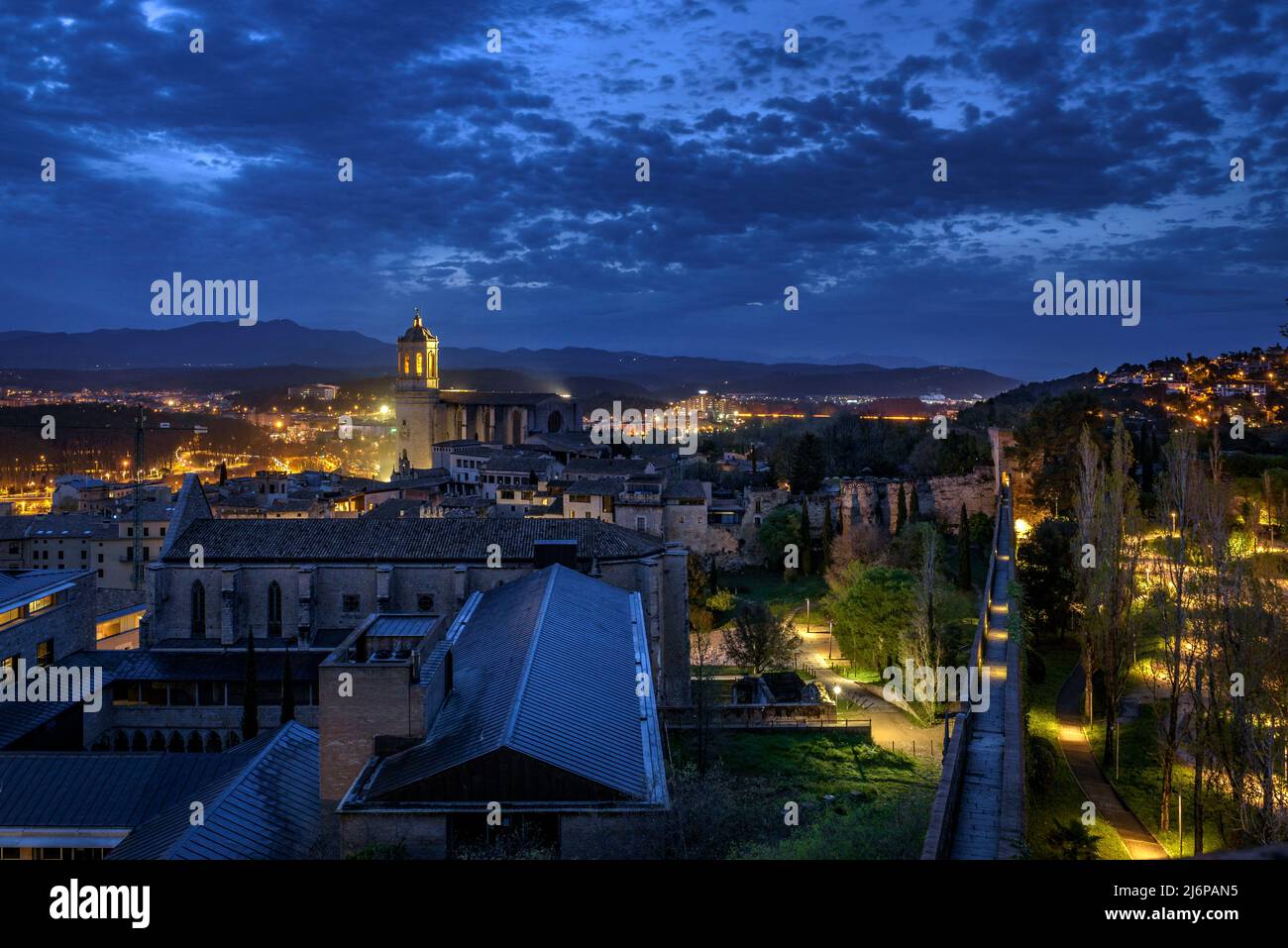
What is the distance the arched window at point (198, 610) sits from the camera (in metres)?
24.2

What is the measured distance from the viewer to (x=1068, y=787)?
61.3ft

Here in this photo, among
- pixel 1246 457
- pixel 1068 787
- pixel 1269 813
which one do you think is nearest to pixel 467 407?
pixel 1246 457

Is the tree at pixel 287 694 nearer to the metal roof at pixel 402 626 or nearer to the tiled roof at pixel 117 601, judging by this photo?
the metal roof at pixel 402 626

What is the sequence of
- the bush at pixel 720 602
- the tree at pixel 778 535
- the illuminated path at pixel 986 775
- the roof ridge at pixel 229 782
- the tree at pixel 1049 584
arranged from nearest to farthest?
1. the roof ridge at pixel 229 782
2. the illuminated path at pixel 986 775
3. the tree at pixel 1049 584
4. the bush at pixel 720 602
5. the tree at pixel 778 535

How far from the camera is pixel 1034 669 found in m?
25.3

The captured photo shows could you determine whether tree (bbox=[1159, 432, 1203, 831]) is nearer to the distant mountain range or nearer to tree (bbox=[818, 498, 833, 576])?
tree (bbox=[818, 498, 833, 576])

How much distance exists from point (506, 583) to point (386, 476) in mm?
60658

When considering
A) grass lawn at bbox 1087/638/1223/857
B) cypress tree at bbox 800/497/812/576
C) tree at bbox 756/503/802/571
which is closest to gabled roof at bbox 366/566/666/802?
grass lawn at bbox 1087/638/1223/857

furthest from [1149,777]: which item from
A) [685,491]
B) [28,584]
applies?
[685,491]

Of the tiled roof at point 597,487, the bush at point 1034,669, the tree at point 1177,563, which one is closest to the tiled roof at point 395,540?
the bush at point 1034,669

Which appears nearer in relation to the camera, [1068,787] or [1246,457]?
[1068,787]

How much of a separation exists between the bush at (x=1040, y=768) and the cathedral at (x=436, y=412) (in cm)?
5909

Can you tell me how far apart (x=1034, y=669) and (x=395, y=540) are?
56.6ft
